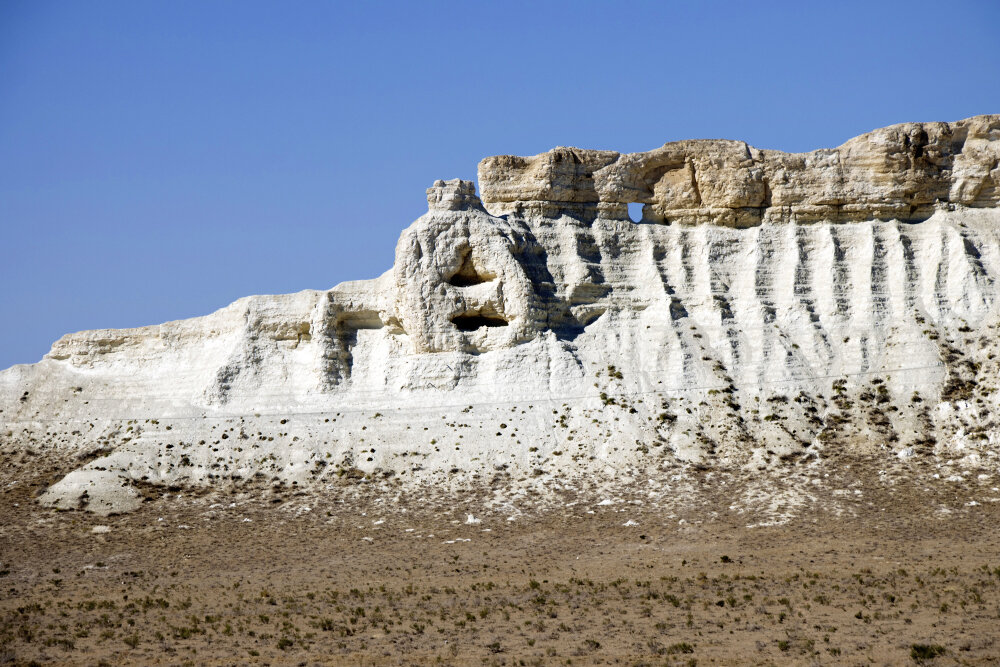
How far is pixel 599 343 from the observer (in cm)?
5181

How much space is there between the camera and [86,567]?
41.9m

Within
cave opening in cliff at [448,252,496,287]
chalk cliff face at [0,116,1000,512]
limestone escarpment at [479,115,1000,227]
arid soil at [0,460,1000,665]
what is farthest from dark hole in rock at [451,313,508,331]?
arid soil at [0,460,1000,665]

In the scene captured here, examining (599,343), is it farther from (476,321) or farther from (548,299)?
(476,321)

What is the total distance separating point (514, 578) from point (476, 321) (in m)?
16.7

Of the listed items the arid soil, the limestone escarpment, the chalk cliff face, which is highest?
the limestone escarpment

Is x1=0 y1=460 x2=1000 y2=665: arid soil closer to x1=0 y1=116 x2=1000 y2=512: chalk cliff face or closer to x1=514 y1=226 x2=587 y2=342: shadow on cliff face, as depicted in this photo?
x1=0 y1=116 x2=1000 y2=512: chalk cliff face

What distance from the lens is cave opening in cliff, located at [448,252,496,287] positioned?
52219 mm

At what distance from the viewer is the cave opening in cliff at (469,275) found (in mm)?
52219

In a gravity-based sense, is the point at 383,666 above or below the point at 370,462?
below

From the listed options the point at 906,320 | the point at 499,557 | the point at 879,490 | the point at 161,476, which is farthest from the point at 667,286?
the point at 161,476

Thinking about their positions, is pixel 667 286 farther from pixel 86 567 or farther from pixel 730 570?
pixel 86 567

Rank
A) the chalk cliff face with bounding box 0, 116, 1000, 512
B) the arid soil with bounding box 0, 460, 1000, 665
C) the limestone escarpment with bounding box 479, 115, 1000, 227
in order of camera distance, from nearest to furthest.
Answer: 1. the arid soil with bounding box 0, 460, 1000, 665
2. the chalk cliff face with bounding box 0, 116, 1000, 512
3. the limestone escarpment with bounding box 479, 115, 1000, 227

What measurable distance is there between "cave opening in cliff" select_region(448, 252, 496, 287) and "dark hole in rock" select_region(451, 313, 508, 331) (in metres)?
1.42

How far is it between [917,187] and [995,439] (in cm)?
1343
